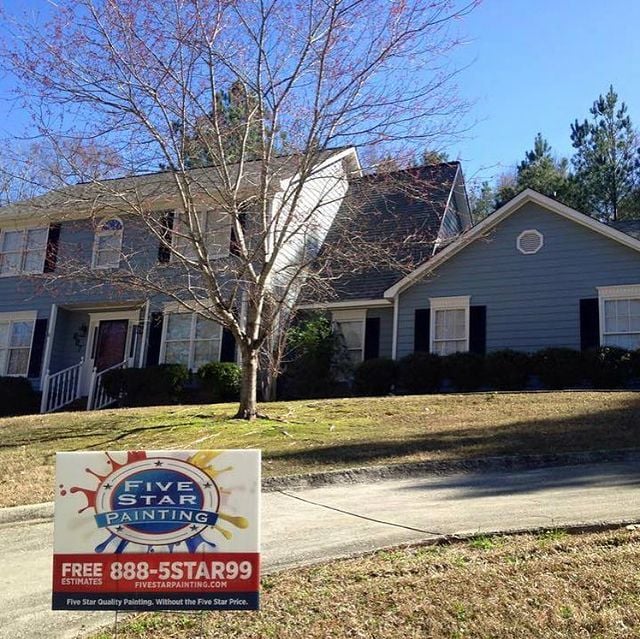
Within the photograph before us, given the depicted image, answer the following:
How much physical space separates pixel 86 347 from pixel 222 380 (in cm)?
610

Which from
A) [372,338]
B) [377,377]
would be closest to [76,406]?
[372,338]

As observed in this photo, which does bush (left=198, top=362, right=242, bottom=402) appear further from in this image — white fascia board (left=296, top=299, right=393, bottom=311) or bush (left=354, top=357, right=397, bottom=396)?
bush (left=354, top=357, right=397, bottom=396)

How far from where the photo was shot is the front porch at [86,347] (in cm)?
2073

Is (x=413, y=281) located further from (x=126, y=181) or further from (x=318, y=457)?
(x=318, y=457)

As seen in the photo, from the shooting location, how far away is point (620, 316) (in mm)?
16438

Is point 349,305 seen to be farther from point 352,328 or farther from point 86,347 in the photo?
point 86,347

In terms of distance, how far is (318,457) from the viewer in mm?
9594

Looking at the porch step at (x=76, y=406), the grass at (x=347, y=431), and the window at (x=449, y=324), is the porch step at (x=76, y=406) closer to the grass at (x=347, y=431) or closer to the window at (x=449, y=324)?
the grass at (x=347, y=431)

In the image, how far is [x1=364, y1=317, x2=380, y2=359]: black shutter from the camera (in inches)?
757

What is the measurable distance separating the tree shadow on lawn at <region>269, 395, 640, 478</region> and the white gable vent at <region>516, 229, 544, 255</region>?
271 inches

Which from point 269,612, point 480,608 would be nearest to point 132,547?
point 269,612

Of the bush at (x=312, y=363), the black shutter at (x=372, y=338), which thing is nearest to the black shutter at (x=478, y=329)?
the black shutter at (x=372, y=338)

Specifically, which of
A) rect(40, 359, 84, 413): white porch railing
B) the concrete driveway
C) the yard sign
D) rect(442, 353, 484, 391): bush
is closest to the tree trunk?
the concrete driveway

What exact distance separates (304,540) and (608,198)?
30620 millimetres
